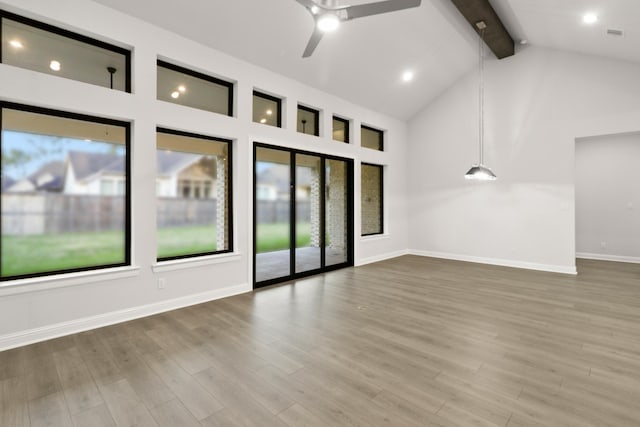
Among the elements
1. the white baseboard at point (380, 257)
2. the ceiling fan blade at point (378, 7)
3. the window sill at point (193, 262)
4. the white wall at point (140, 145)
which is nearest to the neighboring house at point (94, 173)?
the white wall at point (140, 145)

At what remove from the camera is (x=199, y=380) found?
235cm

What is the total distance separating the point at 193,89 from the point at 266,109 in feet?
3.99

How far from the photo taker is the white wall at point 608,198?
22.4ft

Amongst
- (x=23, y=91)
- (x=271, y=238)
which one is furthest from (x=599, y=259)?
(x=23, y=91)

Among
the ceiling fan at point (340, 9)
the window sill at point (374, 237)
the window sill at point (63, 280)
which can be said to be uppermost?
the ceiling fan at point (340, 9)

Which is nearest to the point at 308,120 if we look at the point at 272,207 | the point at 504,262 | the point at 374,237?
the point at 272,207

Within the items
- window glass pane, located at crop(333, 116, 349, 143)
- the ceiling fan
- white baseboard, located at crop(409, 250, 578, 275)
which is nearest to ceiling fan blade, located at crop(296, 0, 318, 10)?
the ceiling fan

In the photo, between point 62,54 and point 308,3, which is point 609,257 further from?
point 62,54

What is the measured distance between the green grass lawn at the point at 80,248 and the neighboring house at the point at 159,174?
1.64 feet

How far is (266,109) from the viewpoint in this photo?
16.9 ft

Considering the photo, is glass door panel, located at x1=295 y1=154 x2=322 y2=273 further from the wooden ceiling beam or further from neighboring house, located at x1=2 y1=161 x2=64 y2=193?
the wooden ceiling beam

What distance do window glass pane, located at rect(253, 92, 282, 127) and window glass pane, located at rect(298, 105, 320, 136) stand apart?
52cm

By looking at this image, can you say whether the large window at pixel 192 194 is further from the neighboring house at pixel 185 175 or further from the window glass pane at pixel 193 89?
the window glass pane at pixel 193 89

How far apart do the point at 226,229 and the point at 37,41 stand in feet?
9.49
